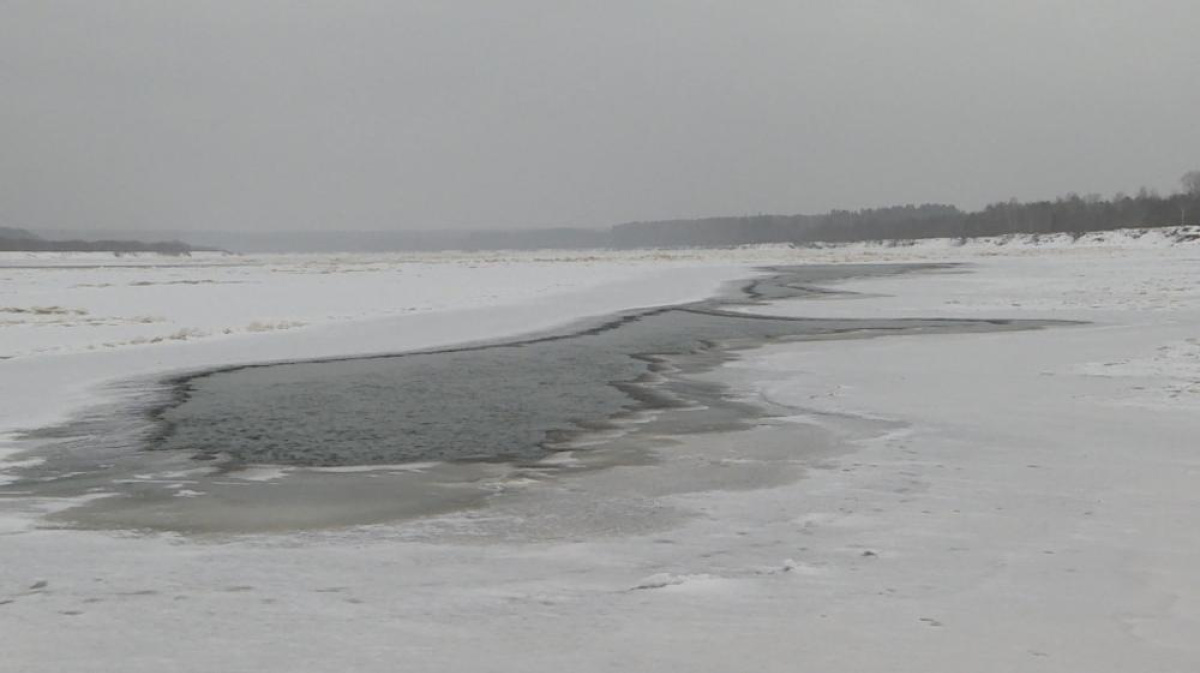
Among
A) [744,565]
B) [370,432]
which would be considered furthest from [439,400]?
[744,565]

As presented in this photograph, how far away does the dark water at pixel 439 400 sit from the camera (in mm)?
9758

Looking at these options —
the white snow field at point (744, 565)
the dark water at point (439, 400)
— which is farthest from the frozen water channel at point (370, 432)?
the white snow field at point (744, 565)

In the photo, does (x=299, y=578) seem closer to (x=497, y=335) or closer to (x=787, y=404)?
(x=787, y=404)

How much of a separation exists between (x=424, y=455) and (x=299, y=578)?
3.77 meters

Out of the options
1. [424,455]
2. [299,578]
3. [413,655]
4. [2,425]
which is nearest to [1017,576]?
[413,655]

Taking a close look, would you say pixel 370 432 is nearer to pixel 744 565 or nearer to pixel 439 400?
pixel 439 400

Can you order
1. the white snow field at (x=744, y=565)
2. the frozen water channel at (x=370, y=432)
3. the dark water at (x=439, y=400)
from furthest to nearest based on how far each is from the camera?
the dark water at (x=439, y=400)
the frozen water channel at (x=370, y=432)
the white snow field at (x=744, y=565)

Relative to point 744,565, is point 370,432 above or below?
below

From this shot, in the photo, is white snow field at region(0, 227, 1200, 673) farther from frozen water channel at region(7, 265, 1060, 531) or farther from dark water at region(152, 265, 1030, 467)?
dark water at region(152, 265, 1030, 467)

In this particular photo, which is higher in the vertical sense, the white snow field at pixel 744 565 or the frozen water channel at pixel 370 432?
the white snow field at pixel 744 565

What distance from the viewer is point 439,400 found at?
497 inches

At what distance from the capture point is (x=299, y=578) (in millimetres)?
5547

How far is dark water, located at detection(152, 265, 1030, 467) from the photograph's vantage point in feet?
32.0

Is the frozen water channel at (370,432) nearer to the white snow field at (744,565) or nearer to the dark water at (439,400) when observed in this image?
the dark water at (439,400)
